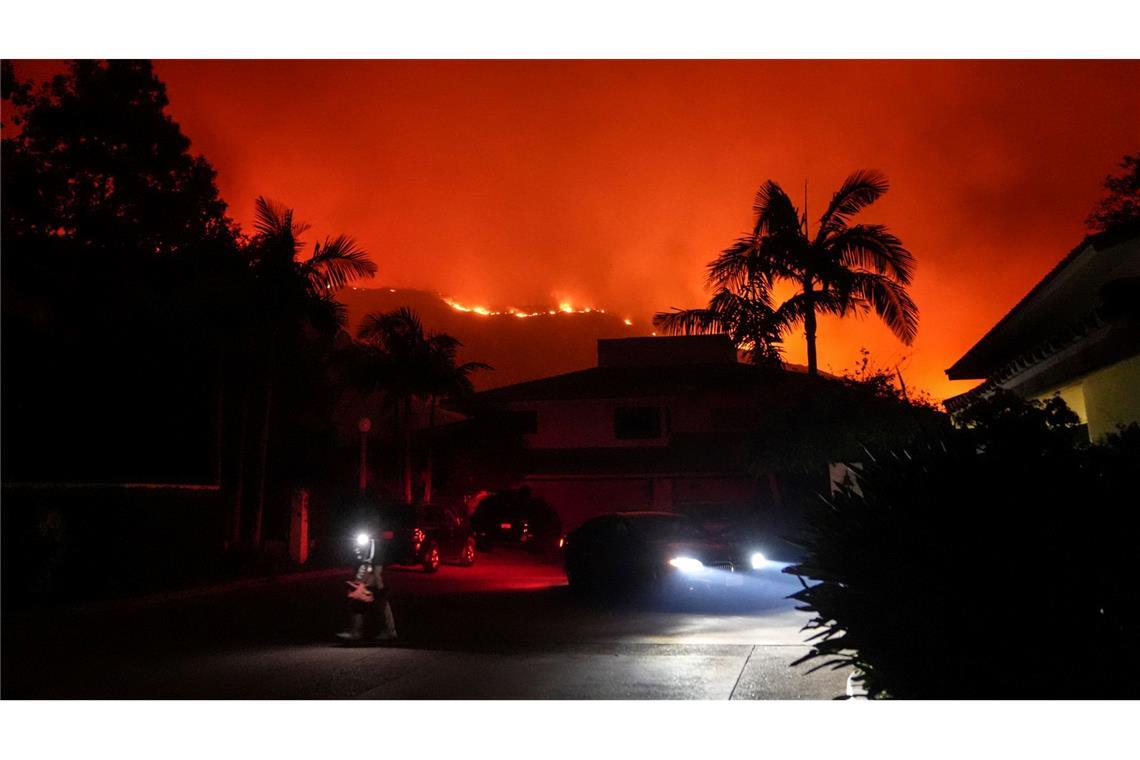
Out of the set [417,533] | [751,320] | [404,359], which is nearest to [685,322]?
[751,320]

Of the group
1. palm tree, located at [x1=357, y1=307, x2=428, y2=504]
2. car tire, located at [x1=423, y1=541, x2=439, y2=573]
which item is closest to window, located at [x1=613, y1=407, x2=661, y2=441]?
palm tree, located at [x1=357, y1=307, x2=428, y2=504]

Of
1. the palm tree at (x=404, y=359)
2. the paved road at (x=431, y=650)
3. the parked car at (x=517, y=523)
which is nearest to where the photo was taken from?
the paved road at (x=431, y=650)

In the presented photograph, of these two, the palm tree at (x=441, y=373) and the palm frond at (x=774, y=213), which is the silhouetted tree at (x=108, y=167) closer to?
the palm tree at (x=441, y=373)

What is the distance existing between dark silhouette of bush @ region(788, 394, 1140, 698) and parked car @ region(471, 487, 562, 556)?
2298 cm

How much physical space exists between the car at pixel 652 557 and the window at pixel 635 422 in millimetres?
19818

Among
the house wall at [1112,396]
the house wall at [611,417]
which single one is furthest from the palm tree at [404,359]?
the house wall at [1112,396]

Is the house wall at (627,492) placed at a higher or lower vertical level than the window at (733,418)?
lower

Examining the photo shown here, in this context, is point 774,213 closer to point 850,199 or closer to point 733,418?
point 850,199

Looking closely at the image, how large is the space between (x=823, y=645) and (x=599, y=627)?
22.2 ft

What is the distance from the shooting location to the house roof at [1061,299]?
466 inches

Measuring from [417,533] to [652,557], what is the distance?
912 centimetres

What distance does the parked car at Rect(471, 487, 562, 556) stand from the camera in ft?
96.2

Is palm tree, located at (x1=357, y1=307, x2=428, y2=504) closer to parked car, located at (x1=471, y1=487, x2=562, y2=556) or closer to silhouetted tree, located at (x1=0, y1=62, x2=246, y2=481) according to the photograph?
parked car, located at (x1=471, y1=487, x2=562, y2=556)

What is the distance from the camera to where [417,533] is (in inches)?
886
